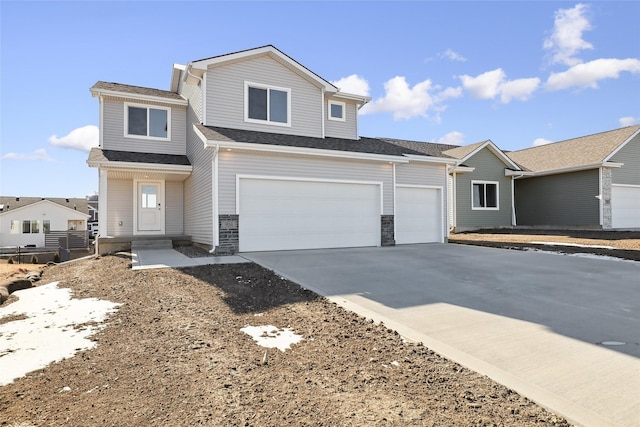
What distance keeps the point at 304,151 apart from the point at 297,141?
2.74 ft

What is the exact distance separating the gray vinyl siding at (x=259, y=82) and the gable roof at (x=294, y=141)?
0.38m

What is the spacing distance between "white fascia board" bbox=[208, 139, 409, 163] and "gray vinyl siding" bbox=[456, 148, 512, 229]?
8.35 m

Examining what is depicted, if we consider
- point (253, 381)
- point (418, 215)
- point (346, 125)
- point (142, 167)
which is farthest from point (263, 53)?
point (253, 381)

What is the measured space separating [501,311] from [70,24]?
12.4 metres

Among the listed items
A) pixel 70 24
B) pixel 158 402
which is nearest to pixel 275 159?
pixel 70 24

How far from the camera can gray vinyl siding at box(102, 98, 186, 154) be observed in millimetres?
13086

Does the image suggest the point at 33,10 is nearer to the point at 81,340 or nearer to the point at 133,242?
the point at 133,242

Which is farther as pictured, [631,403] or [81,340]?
[81,340]

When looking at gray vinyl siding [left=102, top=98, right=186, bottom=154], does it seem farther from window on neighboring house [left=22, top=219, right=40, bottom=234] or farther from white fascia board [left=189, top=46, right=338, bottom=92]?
window on neighboring house [left=22, top=219, right=40, bottom=234]

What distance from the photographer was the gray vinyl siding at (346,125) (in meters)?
14.2

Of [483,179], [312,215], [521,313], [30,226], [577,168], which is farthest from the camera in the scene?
[30,226]

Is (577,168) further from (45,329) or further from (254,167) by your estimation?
(45,329)

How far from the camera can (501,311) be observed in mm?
4816

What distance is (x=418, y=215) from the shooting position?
13719 millimetres
